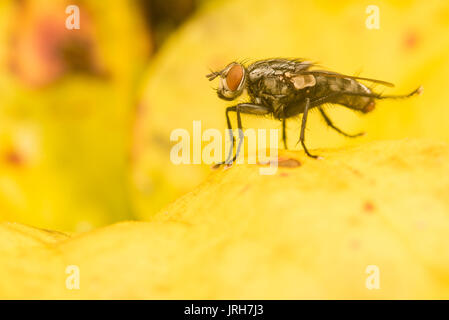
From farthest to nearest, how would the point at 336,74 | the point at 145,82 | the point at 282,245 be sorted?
the point at 145,82 < the point at 336,74 < the point at 282,245

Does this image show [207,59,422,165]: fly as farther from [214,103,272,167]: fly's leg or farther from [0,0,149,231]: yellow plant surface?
[0,0,149,231]: yellow plant surface

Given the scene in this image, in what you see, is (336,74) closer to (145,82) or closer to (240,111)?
(240,111)

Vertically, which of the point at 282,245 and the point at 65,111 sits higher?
the point at 65,111

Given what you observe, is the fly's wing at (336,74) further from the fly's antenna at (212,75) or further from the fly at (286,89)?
the fly's antenna at (212,75)

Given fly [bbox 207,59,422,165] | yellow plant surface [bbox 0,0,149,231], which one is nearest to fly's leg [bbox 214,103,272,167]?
fly [bbox 207,59,422,165]

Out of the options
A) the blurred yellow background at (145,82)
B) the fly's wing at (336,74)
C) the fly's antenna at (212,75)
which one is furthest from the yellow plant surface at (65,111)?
the fly's wing at (336,74)

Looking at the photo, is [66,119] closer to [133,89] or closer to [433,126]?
[133,89]

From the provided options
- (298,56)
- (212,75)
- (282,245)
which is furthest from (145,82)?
(282,245)

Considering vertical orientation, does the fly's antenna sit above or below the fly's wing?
above
